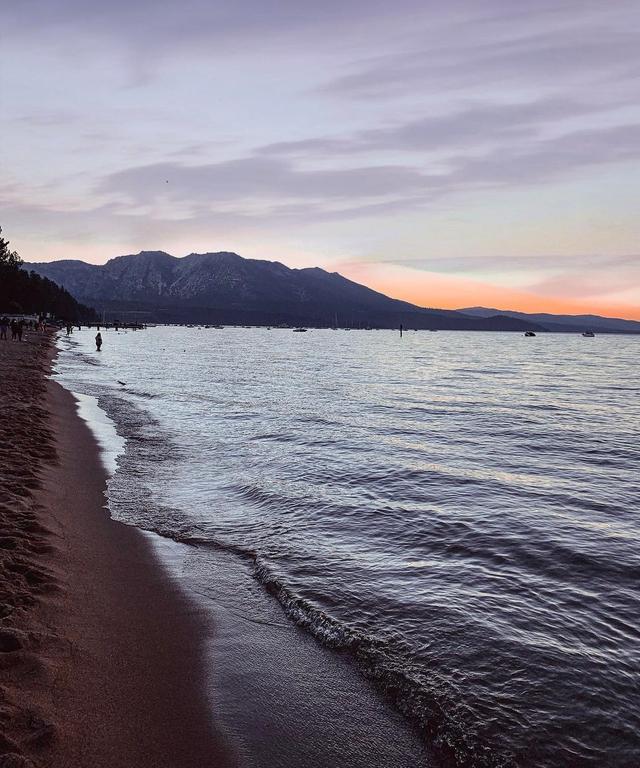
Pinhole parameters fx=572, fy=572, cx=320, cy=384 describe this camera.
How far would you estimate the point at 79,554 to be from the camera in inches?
412

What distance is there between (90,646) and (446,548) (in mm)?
7372

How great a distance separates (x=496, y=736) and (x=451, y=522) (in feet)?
25.4

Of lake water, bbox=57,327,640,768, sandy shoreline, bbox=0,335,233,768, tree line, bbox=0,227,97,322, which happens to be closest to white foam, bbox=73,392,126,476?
lake water, bbox=57,327,640,768

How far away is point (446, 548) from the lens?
477 inches

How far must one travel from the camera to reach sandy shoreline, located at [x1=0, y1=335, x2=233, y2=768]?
552 centimetres

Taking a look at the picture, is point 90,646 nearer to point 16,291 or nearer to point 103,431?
point 103,431

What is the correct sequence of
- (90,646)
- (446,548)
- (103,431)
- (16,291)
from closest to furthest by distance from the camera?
1. (90,646)
2. (446,548)
3. (103,431)
4. (16,291)

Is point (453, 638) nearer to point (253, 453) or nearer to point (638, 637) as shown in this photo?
point (638, 637)

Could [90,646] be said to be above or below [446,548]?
above

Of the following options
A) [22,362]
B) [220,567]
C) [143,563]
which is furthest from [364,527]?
[22,362]

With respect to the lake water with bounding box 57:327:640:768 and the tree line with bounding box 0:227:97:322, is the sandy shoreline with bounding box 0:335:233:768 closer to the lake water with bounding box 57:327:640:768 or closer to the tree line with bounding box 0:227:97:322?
the lake water with bounding box 57:327:640:768

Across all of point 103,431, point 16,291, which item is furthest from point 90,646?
point 16,291

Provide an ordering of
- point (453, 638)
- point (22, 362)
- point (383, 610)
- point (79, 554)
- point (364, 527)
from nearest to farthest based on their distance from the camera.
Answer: point (453, 638) < point (383, 610) < point (79, 554) < point (364, 527) < point (22, 362)

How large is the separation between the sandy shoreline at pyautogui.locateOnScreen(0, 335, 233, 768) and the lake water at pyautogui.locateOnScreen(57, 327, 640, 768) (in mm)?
1330
